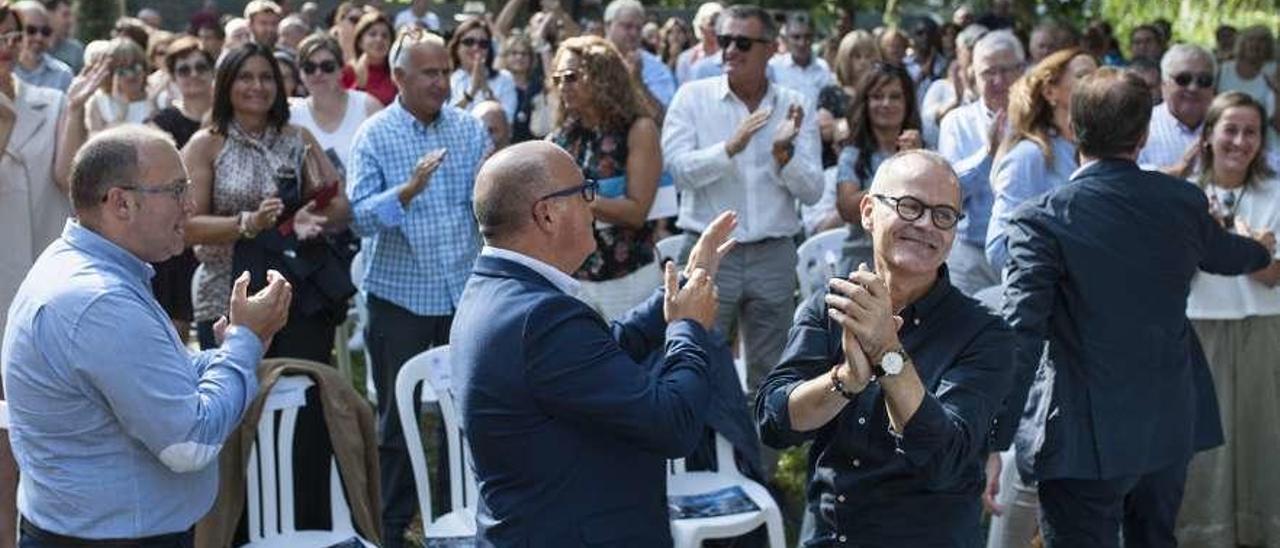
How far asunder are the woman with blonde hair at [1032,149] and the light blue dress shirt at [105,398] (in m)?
2.83

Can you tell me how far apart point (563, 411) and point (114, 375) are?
42.2 inches

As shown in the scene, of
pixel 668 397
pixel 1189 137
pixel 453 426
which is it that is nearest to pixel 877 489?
pixel 668 397

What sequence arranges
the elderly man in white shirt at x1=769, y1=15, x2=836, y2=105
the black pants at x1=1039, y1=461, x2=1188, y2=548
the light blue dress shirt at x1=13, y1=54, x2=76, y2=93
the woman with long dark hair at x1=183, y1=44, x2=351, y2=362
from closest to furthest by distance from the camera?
the black pants at x1=1039, y1=461, x2=1188, y2=548
the woman with long dark hair at x1=183, y1=44, x2=351, y2=362
the light blue dress shirt at x1=13, y1=54, x2=76, y2=93
the elderly man in white shirt at x1=769, y1=15, x2=836, y2=105

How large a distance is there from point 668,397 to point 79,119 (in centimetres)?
433

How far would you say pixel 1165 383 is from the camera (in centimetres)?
514

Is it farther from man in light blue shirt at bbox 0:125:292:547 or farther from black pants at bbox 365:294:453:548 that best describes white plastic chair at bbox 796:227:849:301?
man in light blue shirt at bbox 0:125:292:547

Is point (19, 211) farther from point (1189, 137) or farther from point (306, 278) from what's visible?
point (1189, 137)

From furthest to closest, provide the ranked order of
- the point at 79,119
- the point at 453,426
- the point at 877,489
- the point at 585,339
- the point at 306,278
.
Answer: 1. the point at 79,119
2. the point at 306,278
3. the point at 453,426
4. the point at 877,489
5. the point at 585,339

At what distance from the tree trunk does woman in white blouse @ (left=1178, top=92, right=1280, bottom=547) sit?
14.3 meters

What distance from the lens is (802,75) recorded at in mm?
13383

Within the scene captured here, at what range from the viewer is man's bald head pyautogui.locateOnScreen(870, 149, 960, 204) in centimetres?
377

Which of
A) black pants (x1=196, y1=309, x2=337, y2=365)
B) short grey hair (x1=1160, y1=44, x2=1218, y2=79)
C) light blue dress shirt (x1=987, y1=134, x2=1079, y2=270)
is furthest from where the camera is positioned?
short grey hair (x1=1160, y1=44, x2=1218, y2=79)

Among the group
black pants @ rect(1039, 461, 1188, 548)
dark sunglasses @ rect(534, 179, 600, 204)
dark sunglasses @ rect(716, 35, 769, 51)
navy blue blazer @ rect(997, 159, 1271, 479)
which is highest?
dark sunglasses @ rect(716, 35, 769, 51)

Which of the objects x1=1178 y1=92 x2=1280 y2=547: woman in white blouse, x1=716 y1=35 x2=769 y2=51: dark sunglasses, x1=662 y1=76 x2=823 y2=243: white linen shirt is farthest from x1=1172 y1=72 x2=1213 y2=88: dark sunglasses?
x1=716 y1=35 x2=769 y2=51: dark sunglasses
